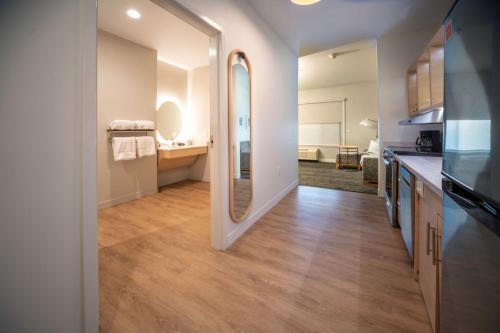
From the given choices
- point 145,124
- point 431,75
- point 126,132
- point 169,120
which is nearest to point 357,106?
point 431,75

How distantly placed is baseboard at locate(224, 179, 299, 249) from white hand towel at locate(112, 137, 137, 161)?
2070 mm

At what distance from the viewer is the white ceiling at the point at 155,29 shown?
246cm

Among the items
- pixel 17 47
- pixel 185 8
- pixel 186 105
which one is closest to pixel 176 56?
pixel 186 105

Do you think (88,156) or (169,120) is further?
(169,120)

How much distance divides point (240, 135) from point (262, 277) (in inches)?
52.5

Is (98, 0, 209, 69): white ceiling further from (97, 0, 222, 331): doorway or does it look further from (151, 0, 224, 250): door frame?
(151, 0, 224, 250): door frame

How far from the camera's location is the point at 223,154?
190cm

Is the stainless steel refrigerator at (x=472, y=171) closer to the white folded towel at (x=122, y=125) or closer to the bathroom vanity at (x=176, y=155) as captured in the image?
the white folded towel at (x=122, y=125)

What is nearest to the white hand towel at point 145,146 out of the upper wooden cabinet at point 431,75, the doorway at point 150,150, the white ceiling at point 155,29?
the doorway at point 150,150

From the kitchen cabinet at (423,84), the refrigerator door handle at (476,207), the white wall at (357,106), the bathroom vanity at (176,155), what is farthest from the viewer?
the white wall at (357,106)

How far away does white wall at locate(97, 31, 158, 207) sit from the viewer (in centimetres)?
302

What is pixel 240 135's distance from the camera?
7.31 feet

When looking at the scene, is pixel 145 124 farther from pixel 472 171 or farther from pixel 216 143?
pixel 472 171

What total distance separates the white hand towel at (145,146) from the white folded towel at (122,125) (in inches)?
7.8
